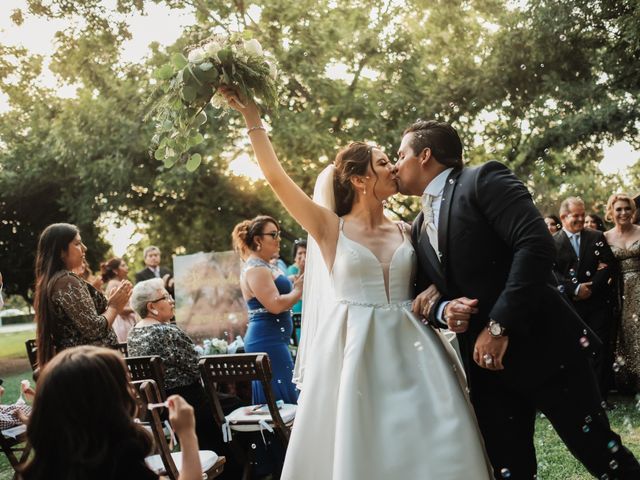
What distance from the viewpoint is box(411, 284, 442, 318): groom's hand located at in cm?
294

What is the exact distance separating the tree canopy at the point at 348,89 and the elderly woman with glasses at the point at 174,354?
25.8 ft

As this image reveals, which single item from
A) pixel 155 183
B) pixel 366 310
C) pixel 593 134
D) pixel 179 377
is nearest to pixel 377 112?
pixel 593 134

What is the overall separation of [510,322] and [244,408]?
101 inches

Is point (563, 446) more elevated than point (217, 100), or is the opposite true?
point (217, 100)

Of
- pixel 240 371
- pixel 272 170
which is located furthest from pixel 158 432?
pixel 272 170

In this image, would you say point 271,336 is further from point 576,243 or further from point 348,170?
point 576,243

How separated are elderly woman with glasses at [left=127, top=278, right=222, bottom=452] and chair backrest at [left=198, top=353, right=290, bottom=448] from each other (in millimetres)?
388

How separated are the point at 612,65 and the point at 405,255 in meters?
10.5

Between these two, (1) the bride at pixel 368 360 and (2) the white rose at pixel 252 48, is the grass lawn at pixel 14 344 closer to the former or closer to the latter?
(1) the bride at pixel 368 360

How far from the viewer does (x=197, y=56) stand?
305cm

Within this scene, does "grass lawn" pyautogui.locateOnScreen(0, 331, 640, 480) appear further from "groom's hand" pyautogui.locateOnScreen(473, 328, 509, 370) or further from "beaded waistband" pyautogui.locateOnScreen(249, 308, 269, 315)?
"beaded waistband" pyautogui.locateOnScreen(249, 308, 269, 315)

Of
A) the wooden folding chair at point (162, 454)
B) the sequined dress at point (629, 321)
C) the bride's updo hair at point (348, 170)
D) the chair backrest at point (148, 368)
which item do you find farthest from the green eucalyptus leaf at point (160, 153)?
the sequined dress at point (629, 321)

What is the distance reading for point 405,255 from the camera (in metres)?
3.25

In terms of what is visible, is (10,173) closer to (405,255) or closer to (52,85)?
(52,85)
